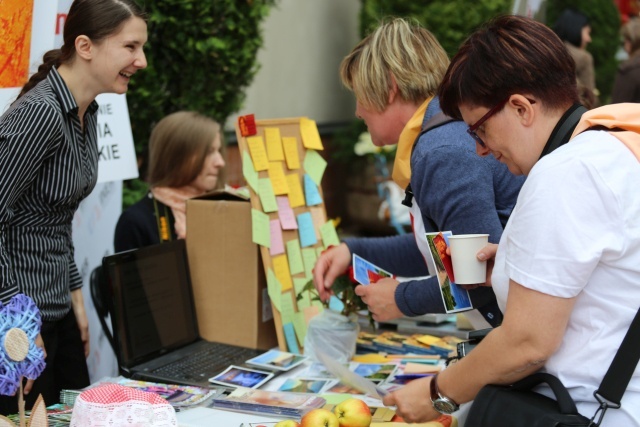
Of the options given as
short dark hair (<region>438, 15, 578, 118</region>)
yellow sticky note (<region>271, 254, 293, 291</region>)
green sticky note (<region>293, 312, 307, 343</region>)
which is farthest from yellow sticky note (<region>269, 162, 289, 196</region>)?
short dark hair (<region>438, 15, 578, 118</region>)

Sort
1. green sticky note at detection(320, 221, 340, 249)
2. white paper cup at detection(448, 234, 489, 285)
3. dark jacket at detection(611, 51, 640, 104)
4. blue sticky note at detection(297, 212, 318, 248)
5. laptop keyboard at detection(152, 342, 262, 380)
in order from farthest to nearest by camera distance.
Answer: dark jacket at detection(611, 51, 640, 104), green sticky note at detection(320, 221, 340, 249), blue sticky note at detection(297, 212, 318, 248), laptop keyboard at detection(152, 342, 262, 380), white paper cup at detection(448, 234, 489, 285)

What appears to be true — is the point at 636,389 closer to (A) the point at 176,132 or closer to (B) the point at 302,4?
(A) the point at 176,132

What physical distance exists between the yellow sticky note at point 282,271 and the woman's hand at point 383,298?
0.52 m

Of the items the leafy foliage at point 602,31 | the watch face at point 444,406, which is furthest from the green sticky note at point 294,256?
the leafy foliage at point 602,31

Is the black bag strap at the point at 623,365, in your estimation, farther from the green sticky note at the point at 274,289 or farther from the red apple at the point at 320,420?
the green sticky note at the point at 274,289

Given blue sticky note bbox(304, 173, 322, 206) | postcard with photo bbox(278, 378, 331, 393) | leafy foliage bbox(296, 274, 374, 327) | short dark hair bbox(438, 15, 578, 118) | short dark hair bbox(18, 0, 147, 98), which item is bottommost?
postcard with photo bbox(278, 378, 331, 393)

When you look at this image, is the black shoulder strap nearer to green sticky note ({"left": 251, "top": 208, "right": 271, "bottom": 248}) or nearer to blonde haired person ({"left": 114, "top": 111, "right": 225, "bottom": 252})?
green sticky note ({"left": 251, "top": 208, "right": 271, "bottom": 248})

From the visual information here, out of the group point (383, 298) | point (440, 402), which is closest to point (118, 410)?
point (440, 402)

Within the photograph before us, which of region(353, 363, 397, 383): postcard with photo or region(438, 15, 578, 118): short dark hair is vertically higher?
region(438, 15, 578, 118): short dark hair

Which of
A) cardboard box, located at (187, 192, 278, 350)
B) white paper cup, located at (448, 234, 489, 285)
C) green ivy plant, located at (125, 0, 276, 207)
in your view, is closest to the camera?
white paper cup, located at (448, 234, 489, 285)

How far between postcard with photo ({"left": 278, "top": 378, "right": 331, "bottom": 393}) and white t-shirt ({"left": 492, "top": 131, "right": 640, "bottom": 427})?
1.05 metres

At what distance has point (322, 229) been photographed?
3.29 meters

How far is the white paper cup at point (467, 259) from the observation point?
2027mm

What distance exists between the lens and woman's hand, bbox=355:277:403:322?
2486mm
